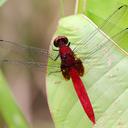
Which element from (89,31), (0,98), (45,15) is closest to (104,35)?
(89,31)

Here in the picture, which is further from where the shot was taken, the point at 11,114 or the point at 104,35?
the point at 11,114

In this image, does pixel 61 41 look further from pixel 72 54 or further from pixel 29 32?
pixel 29 32

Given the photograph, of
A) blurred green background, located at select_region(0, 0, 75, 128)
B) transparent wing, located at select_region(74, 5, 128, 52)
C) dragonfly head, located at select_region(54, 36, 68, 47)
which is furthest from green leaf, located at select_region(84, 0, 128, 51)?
blurred green background, located at select_region(0, 0, 75, 128)

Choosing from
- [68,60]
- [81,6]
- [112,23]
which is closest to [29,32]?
[68,60]

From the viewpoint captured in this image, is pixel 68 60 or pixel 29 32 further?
pixel 29 32

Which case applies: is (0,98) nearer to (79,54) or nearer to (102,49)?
(79,54)

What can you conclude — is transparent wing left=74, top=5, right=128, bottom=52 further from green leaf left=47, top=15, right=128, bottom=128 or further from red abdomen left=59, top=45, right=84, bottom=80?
red abdomen left=59, top=45, right=84, bottom=80
